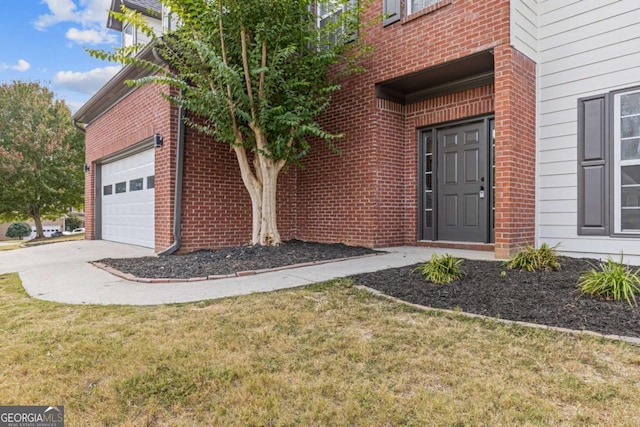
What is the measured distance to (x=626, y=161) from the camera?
16.4ft

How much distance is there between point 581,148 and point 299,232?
5214 mm

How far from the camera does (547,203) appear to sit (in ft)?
18.9

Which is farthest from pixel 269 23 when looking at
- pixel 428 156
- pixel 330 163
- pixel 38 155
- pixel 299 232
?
pixel 38 155

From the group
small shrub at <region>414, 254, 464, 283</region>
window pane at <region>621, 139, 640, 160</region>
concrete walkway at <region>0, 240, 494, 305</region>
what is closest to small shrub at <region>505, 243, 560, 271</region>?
small shrub at <region>414, 254, 464, 283</region>

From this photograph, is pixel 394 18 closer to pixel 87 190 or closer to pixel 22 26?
pixel 87 190

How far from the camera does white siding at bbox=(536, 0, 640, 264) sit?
5004mm

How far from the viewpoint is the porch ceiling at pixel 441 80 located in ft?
19.2

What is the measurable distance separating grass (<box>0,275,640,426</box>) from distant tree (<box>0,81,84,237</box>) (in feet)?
52.1

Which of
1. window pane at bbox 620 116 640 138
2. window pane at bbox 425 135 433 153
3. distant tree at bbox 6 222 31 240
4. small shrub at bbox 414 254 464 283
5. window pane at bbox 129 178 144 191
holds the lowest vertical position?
distant tree at bbox 6 222 31 240

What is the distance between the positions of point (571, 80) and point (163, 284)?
243 inches

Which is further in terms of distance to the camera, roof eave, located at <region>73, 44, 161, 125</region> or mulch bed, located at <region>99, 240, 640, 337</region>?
roof eave, located at <region>73, 44, 161, 125</region>

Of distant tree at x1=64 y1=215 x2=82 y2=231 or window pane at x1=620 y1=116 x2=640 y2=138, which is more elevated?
window pane at x1=620 y1=116 x2=640 y2=138

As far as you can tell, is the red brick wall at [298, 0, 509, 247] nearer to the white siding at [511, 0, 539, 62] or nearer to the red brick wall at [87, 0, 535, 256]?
the red brick wall at [87, 0, 535, 256]

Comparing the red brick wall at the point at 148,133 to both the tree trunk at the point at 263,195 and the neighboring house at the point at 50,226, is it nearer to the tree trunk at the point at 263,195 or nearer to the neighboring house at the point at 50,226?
the tree trunk at the point at 263,195
